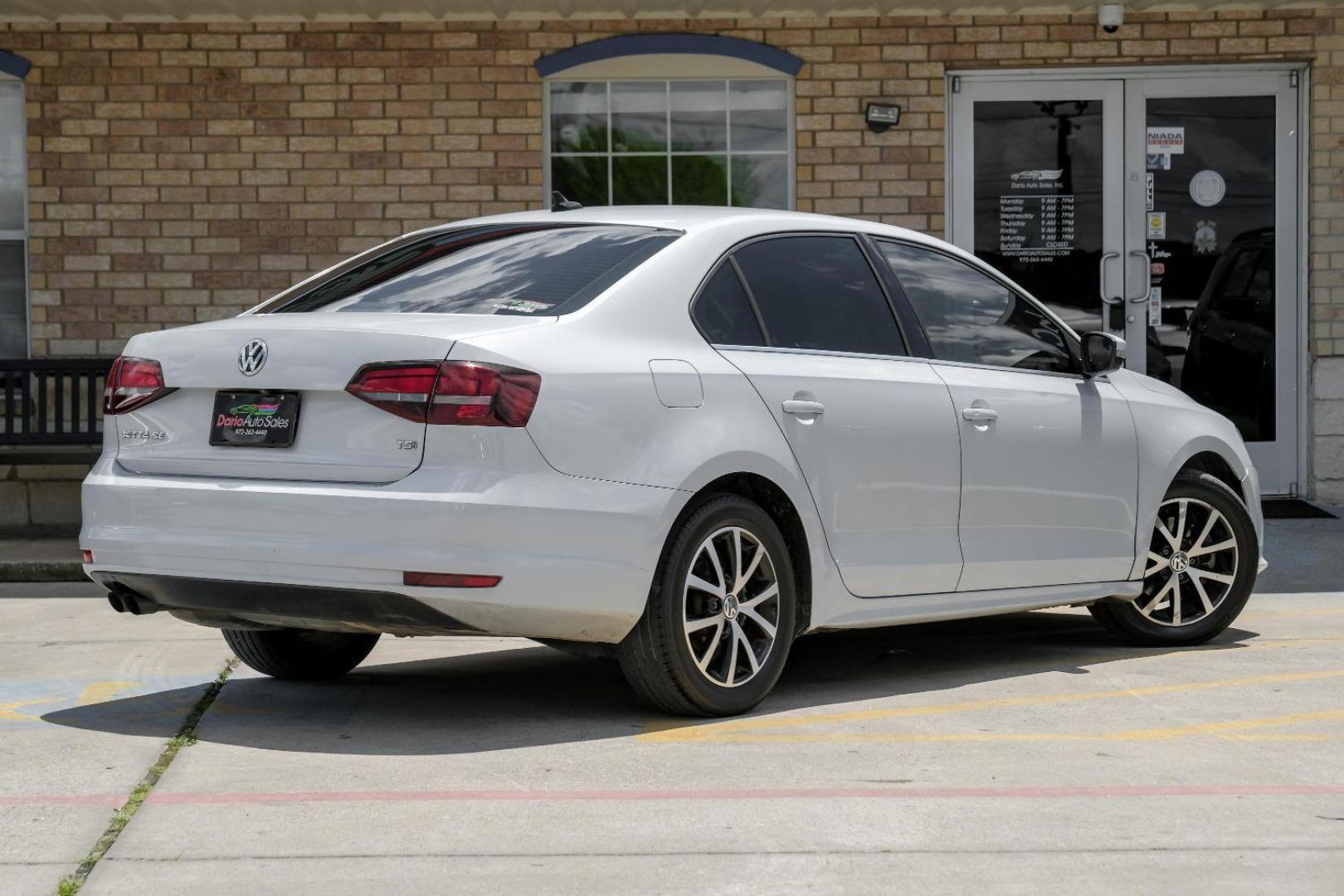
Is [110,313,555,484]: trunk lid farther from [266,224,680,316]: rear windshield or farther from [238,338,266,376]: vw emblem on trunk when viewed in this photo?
[266,224,680,316]: rear windshield

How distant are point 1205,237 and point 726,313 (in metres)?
7.65

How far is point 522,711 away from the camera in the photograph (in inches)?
243

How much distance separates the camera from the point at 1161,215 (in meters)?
12.9

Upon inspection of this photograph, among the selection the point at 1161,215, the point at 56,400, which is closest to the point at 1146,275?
the point at 1161,215

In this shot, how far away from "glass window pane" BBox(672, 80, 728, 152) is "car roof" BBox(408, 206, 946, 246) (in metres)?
6.29

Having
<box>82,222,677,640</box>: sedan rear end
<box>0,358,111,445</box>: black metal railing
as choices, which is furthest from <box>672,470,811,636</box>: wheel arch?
<box>0,358,111,445</box>: black metal railing

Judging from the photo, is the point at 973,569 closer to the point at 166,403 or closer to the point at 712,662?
the point at 712,662

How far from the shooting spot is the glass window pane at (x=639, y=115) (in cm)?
1302

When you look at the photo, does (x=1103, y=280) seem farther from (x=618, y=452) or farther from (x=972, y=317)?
(x=618, y=452)

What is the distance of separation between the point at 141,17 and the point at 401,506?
8578mm

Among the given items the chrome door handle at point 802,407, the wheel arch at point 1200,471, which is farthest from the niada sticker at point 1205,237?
the chrome door handle at point 802,407

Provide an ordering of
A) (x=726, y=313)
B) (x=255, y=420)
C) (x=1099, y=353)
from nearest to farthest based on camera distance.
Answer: (x=255, y=420) < (x=726, y=313) < (x=1099, y=353)

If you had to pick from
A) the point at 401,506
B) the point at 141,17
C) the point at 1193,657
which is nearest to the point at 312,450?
the point at 401,506

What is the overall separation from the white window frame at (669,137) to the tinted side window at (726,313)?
6.80 meters
